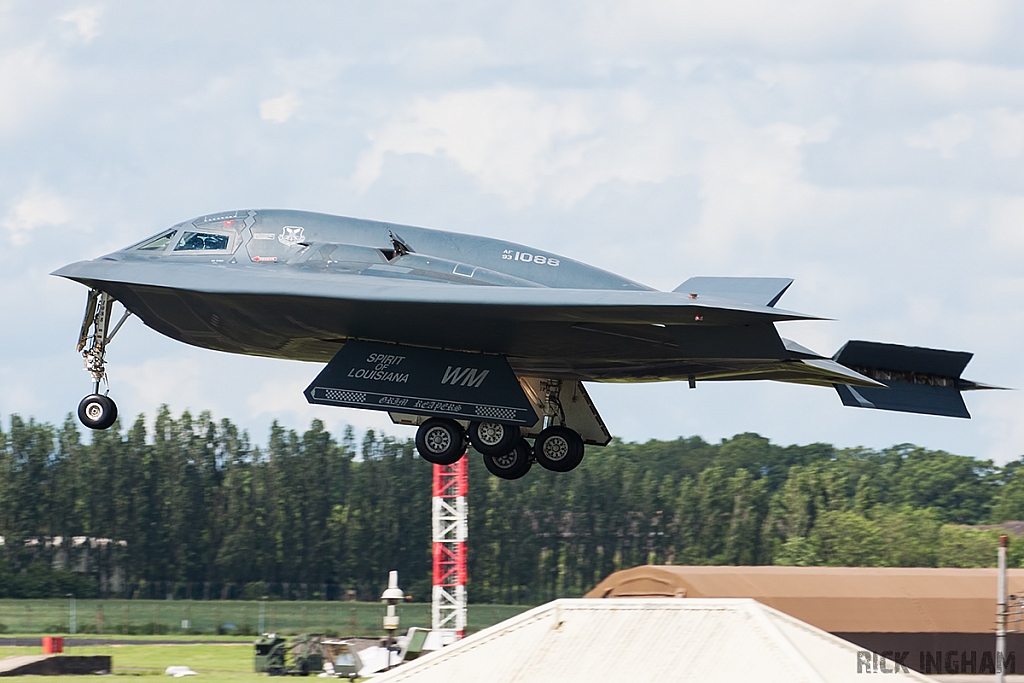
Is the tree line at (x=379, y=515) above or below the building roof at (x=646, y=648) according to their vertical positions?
above

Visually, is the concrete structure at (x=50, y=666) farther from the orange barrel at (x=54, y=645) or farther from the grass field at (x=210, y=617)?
the grass field at (x=210, y=617)

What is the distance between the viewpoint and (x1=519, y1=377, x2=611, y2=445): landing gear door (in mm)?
19000

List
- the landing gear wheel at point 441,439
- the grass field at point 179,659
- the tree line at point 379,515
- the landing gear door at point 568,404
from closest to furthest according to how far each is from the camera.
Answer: the landing gear wheel at point 441,439 → the landing gear door at point 568,404 → the grass field at point 179,659 → the tree line at point 379,515

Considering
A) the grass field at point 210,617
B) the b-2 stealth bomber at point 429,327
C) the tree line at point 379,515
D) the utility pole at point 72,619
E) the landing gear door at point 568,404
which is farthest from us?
the tree line at point 379,515

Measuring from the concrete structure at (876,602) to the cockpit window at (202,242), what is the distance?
48.8 feet

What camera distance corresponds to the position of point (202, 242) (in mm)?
17375

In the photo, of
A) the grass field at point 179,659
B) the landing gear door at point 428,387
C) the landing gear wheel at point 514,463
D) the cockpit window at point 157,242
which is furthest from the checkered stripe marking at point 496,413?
the grass field at point 179,659

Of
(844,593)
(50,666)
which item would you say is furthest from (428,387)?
(50,666)

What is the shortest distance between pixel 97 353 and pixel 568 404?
637 cm

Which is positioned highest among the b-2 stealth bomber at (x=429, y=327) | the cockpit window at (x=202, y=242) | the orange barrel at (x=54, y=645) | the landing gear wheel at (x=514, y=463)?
the cockpit window at (x=202, y=242)

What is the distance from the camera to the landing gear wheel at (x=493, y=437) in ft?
56.8

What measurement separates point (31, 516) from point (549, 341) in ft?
177

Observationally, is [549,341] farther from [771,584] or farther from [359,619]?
[359,619]

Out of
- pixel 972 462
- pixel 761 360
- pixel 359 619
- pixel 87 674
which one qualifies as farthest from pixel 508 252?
pixel 972 462
